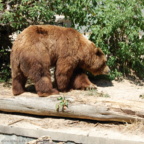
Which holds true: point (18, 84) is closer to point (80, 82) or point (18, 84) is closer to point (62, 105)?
point (62, 105)

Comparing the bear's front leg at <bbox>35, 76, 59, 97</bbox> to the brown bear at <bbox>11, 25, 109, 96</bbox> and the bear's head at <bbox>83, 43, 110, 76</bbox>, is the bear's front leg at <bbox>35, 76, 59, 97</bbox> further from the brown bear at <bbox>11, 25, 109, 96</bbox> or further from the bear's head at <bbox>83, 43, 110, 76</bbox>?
the bear's head at <bbox>83, 43, 110, 76</bbox>

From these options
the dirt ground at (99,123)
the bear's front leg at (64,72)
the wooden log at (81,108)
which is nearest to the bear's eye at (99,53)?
the bear's front leg at (64,72)

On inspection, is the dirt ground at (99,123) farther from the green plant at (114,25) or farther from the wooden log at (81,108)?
the green plant at (114,25)

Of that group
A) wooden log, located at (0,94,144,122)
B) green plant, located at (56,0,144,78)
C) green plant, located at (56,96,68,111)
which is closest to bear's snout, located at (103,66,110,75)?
green plant, located at (56,0,144,78)

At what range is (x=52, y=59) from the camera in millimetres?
7672

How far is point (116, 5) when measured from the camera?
29.0 ft

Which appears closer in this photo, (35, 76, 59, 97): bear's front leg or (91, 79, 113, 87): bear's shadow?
(35, 76, 59, 97): bear's front leg

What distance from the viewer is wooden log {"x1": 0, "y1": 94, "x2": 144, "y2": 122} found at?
5922 millimetres

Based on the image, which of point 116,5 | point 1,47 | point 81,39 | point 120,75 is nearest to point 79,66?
point 81,39

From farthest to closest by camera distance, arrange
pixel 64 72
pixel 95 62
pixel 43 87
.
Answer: pixel 95 62
pixel 64 72
pixel 43 87

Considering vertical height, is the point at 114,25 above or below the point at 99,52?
above

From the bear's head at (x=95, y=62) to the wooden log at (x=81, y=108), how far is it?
223 centimetres

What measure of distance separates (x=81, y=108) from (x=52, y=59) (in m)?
1.95

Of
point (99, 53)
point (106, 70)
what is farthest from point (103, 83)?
point (99, 53)
